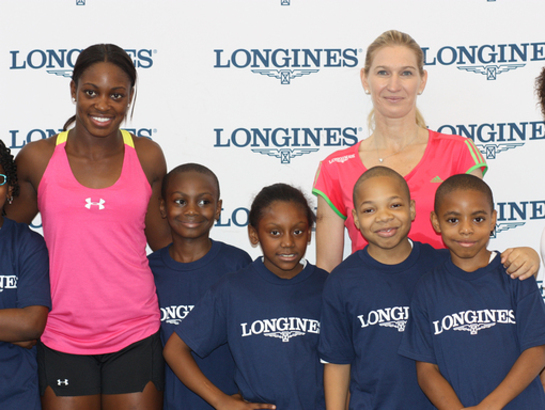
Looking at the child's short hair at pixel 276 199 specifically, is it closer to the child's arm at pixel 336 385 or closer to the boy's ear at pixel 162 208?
the boy's ear at pixel 162 208

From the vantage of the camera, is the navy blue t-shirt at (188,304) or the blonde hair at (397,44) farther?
the blonde hair at (397,44)

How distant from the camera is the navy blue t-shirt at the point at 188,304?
2.22 meters

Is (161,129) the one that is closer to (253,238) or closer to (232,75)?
(232,75)

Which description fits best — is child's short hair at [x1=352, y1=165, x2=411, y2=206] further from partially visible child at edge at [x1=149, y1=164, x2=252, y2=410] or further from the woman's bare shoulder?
the woman's bare shoulder

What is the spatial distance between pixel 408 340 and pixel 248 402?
0.62m

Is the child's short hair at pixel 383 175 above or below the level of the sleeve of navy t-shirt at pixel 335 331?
above

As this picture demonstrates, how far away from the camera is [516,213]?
3.09 meters

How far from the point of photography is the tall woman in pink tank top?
203cm

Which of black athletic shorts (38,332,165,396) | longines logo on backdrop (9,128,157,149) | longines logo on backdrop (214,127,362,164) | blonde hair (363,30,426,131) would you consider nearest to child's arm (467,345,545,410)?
black athletic shorts (38,332,165,396)

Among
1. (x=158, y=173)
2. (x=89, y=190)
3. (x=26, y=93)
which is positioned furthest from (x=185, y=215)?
(x=26, y=93)

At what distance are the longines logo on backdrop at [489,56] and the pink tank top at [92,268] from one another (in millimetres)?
1932

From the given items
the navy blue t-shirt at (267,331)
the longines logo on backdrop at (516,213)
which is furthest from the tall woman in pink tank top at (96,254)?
the longines logo on backdrop at (516,213)

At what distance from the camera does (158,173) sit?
2346 mm

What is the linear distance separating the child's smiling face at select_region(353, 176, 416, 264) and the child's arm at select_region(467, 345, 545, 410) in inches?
20.5
